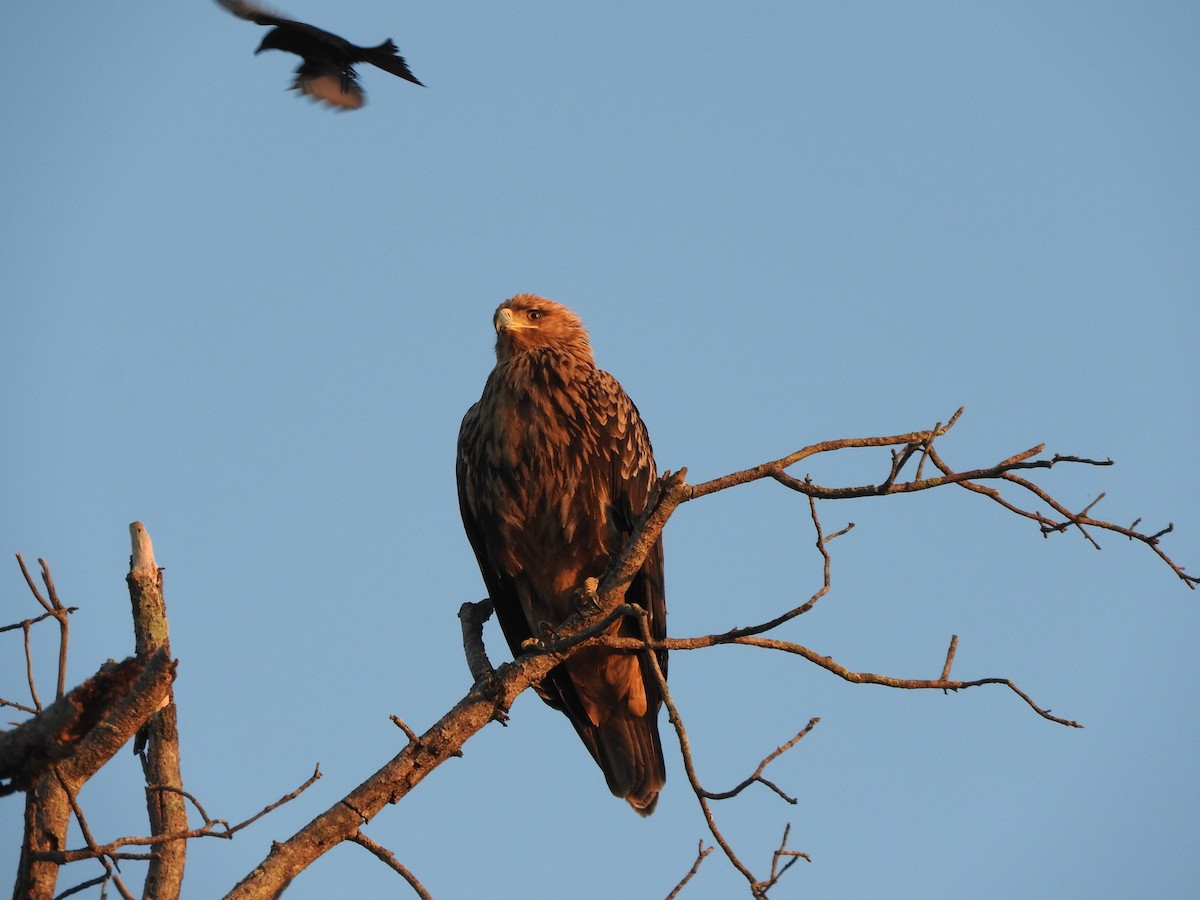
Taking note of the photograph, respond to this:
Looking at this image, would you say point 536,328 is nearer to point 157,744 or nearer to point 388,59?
point 388,59

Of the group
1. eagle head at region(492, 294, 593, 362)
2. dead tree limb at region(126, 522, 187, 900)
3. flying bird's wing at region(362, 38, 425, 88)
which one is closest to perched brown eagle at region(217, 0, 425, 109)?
flying bird's wing at region(362, 38, 425, 88)

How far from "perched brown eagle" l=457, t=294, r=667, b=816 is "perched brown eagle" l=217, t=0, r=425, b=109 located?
1630 mm

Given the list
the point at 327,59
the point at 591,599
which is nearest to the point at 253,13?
the point at 327,59

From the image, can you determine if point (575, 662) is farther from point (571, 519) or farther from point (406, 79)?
point (406, 79)

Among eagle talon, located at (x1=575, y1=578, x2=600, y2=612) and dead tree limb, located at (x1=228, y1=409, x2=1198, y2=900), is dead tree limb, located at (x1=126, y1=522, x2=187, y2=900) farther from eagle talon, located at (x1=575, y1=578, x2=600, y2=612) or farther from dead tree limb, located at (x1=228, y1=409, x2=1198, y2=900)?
eagle talon, located at (x1=575, y1=578, x2=600, y2=612)

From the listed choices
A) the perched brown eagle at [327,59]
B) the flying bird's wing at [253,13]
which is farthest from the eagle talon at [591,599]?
the flying bird's wing at [253,13]

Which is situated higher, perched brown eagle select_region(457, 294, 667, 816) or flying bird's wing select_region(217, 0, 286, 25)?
flying bird's wing select_region(217, 0, 286, 25)

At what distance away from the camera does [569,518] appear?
19.2ft

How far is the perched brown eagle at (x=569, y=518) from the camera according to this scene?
589 cm

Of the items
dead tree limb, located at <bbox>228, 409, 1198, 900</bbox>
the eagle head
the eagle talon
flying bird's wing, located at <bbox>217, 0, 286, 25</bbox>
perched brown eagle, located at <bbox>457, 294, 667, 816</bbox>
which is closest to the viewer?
dead tree limb, located at <bbox>228, 409, 1198, 900</bbox>

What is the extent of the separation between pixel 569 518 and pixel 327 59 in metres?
2.34

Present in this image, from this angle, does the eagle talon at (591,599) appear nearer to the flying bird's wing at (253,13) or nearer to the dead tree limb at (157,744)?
the dead tree limb at (157,744)

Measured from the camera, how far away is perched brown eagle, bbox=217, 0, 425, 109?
17.6 feet

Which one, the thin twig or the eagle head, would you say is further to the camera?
the eagle head
